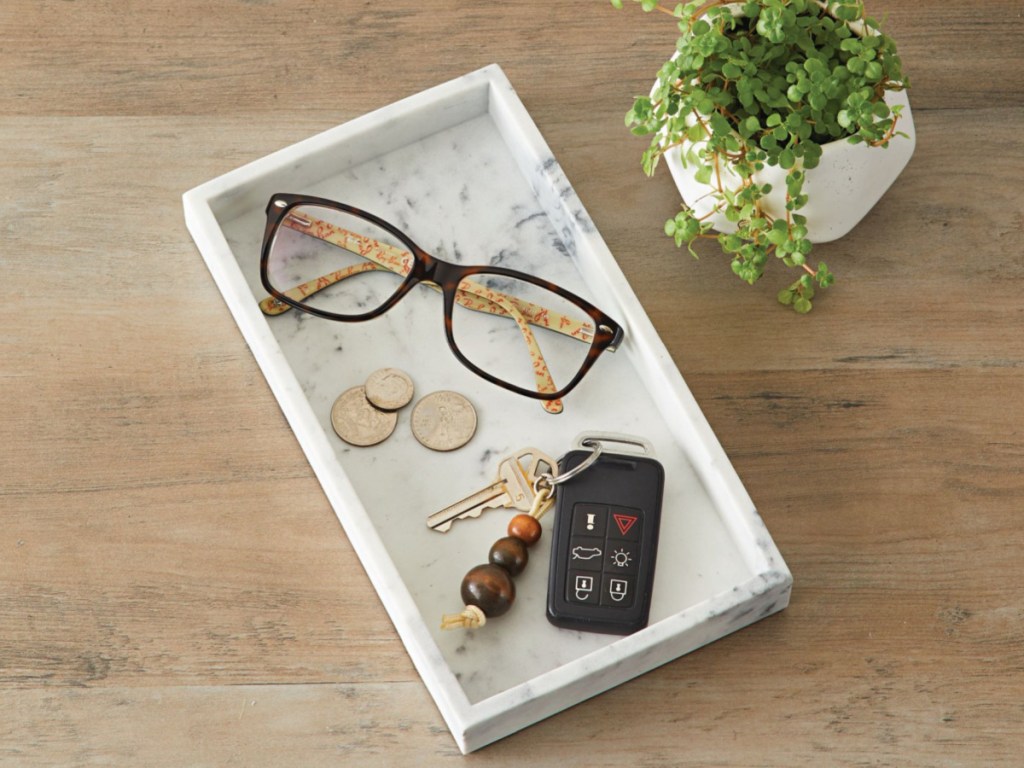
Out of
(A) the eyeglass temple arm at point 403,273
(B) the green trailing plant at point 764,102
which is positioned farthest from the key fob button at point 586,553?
(B) the green trailing plant at point 764,102

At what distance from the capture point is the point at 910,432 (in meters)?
0.98

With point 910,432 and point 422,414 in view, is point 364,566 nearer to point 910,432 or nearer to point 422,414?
point 422,414

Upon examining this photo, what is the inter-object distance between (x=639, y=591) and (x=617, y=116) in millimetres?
413

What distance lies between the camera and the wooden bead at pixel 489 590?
0.88 metres

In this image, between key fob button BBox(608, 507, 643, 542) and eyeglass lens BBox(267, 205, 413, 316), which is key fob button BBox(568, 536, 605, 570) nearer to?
key fob button BBox(608, 507, 643, 542)

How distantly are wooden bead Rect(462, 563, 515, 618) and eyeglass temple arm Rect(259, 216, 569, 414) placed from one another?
142 millimetres

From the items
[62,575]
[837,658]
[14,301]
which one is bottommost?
[837,658]

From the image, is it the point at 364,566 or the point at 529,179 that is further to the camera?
the point at 529,179

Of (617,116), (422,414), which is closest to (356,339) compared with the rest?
(422,414)

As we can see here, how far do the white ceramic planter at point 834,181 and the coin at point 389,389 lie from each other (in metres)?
0.26

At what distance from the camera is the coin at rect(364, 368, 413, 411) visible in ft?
3.13

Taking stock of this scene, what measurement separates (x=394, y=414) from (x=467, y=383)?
6cm

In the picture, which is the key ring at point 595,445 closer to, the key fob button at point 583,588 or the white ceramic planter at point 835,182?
the key fob button at point 583,588

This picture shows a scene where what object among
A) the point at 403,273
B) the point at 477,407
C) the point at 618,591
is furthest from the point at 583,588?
the point at 403,273
